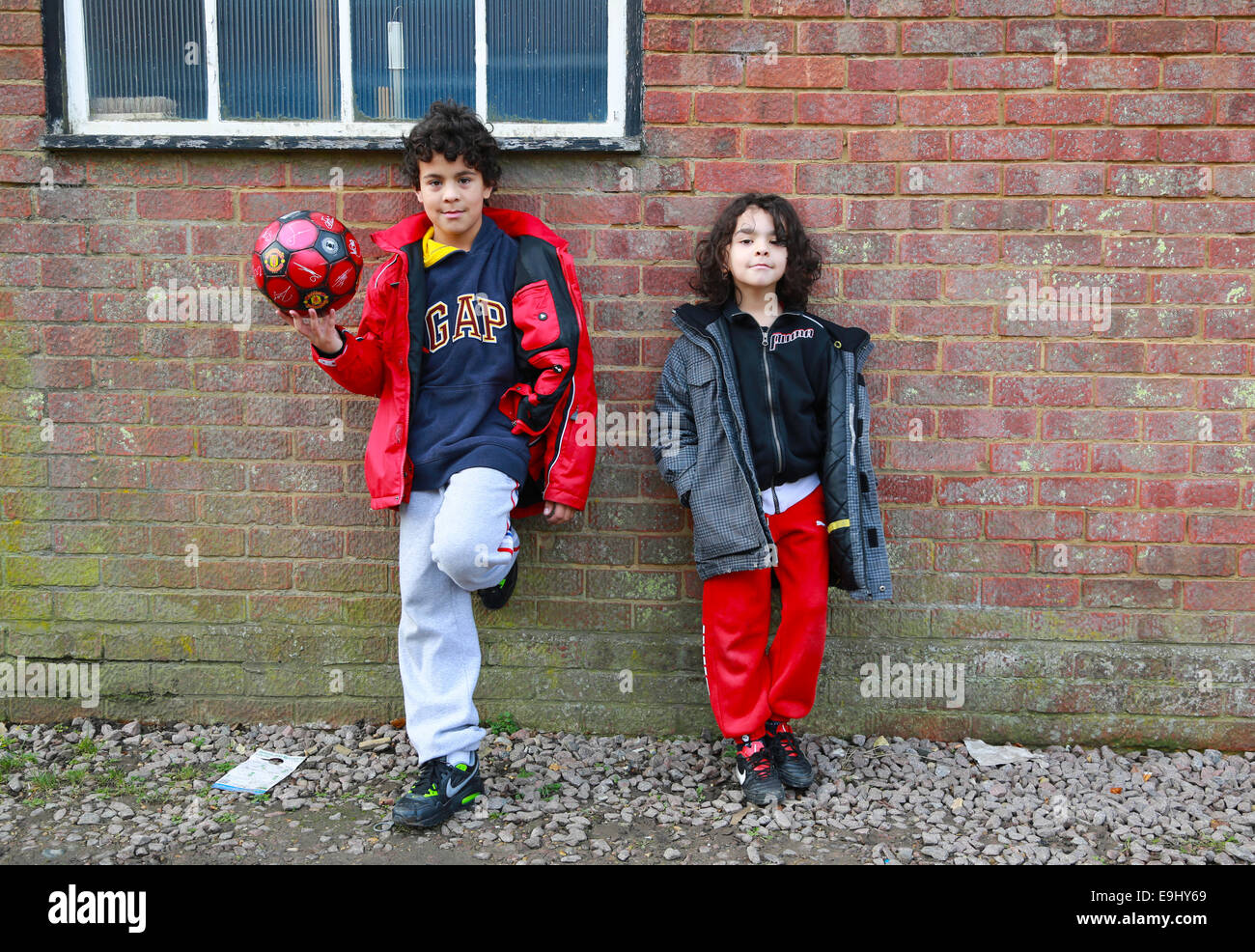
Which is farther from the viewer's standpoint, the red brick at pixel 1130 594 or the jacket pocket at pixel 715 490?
the red brick at pixel 1130 594

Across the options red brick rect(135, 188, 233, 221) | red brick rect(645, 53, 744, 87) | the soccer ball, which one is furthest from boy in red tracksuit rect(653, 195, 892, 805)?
red brick rect(135, 188, 233, 221)

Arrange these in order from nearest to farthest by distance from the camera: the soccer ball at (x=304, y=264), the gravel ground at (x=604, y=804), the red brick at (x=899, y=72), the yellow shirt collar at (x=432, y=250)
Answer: the soccer ball at (x=304, y=264) → the gravel ground at (x=604, y=804) → the yellow shirt collar at (x=432, y=250) → the red brick at (x=899, y=72)

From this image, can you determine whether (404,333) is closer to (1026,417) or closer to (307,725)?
(307,725)

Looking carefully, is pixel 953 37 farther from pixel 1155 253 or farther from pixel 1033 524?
pixel 1033 524

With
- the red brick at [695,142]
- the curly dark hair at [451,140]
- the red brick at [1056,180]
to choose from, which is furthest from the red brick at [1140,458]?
the curly dark hair at [451,140]

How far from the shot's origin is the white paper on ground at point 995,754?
358 cm

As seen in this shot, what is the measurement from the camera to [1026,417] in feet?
11.8

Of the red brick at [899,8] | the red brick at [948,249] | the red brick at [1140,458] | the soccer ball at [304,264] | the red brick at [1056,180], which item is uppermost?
the red brick at [899,8]

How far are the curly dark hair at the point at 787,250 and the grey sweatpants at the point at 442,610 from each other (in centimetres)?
102

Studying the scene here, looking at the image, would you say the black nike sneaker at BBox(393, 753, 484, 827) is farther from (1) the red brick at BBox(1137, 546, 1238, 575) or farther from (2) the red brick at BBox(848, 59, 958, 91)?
(2) the red brick at BBox(848, 59, 958, 91)

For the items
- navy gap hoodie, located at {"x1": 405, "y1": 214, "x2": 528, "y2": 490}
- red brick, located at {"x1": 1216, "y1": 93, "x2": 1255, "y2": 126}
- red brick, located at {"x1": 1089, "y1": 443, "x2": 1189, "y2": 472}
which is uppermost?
red brick, located at {"x1": 1216, "y1": 93, "x2": 1255, "y2": 126}

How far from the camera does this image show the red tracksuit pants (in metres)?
3.29

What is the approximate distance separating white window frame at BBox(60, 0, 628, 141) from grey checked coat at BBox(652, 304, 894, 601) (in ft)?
3.08

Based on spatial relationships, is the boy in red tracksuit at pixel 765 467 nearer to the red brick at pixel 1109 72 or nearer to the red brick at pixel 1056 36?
the red brick at pixel 1056 36
